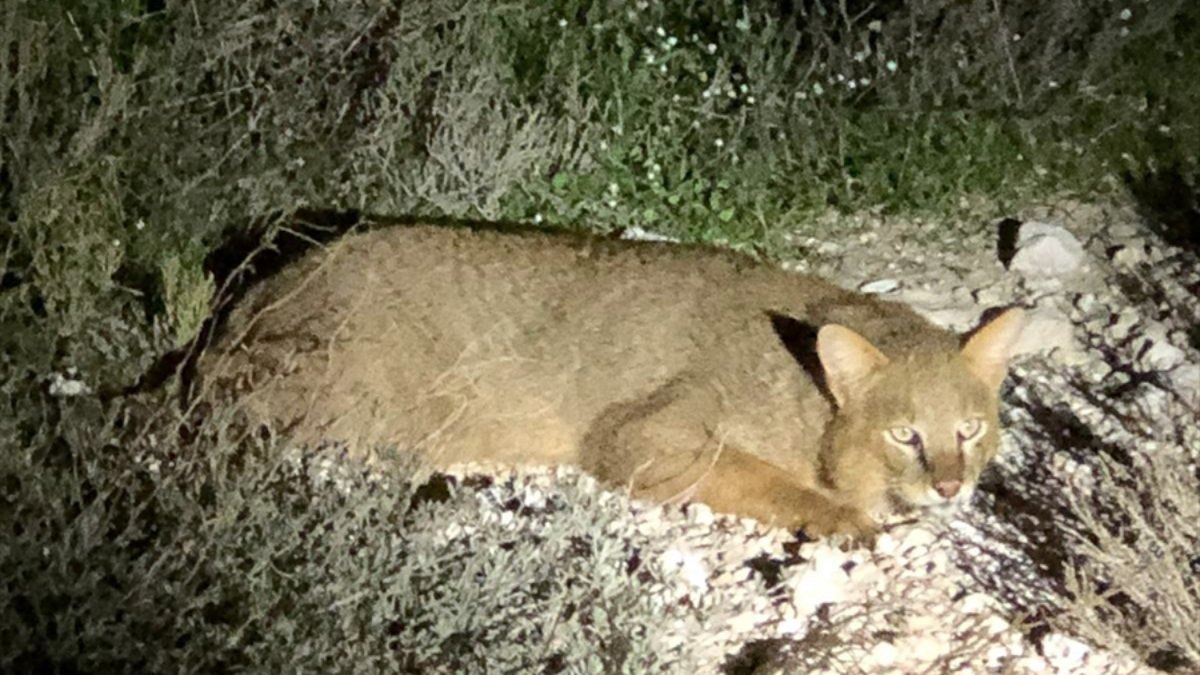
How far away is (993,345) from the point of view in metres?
4.38

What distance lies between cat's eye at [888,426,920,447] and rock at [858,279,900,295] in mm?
1613

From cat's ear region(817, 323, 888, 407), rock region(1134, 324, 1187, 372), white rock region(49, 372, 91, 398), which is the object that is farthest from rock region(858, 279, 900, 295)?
white rock region(49, 372, 91, 398)

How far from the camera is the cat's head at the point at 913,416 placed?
4.24 m

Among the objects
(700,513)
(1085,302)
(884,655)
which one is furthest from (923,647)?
(1085,302)

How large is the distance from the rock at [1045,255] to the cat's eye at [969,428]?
180 centimetres

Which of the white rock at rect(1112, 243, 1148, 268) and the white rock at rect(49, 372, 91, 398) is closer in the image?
the white rock at rect(49, 372, 91, 398)

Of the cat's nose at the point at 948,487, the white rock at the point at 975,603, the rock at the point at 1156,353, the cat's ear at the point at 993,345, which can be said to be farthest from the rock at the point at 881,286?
the white rock at the point at 975,603

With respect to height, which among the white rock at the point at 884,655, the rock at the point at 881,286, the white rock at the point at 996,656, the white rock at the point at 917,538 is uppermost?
the white rock at the point at 996,656

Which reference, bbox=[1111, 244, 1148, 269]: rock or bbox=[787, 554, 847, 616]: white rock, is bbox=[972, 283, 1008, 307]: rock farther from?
bbox=[787, 554, 847, 616]: white rock

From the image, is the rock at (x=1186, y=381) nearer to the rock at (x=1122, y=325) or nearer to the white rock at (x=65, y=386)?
the rock at (x=1122, y=325)

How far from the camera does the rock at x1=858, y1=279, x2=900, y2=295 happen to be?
19.1 ft

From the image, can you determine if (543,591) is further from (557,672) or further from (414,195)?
(414,195)

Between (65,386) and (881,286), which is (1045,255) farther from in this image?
(65,386)

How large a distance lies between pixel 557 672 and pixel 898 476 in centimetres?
121
